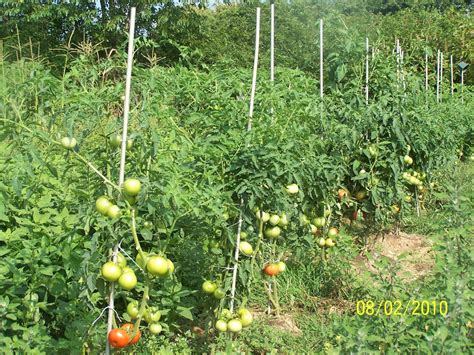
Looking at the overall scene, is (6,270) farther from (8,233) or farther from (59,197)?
(59,197)

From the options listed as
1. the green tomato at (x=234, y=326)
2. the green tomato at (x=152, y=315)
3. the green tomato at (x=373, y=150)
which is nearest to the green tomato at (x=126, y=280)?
the green tomato at (x=152, y=315)

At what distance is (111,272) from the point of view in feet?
6.55

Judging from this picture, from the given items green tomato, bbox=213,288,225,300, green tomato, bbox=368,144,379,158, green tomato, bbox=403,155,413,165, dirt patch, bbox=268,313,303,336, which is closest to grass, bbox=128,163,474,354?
dirt patch, bbox=268,313,303,336

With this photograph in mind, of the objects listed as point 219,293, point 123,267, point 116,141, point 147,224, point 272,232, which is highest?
point 116,141

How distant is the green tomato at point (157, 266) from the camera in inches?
80.0

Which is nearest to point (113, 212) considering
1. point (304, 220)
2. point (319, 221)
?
point (304, 220)

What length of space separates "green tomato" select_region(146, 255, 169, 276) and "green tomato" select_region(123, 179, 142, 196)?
267mm

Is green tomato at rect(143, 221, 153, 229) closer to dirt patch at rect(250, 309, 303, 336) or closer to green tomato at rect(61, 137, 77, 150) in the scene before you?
green tomato at rect(61, 137, 77, 150)

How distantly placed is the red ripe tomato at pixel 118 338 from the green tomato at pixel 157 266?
26 centimetres

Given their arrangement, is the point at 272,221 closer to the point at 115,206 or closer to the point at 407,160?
the point at 115,206

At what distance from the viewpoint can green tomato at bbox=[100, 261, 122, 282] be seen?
1995 millimetres

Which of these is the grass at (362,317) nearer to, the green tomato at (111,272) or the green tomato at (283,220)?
the green tomato at (283,220)

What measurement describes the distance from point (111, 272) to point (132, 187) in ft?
1.08

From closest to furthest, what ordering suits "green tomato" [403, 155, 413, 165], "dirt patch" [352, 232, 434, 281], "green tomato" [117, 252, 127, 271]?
"green tomato" [117, 252, 127, 271] → "dirt patch" [352, 232, 434, 281] → "green tomato" [403, 155, 413, 165]
